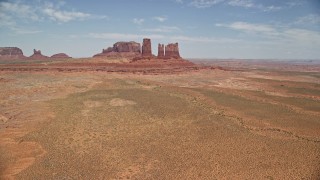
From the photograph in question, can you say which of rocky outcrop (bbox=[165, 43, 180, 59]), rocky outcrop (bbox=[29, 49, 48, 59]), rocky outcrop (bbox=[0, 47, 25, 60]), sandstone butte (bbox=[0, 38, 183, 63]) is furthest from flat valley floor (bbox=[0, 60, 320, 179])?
rocky outcrop (bbox=[0, 47, 25, 60])

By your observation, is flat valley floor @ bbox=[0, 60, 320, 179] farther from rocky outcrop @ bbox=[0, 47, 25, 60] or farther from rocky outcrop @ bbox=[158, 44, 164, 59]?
rocky outcrop @ bbox=[0, 47, 25, 60]

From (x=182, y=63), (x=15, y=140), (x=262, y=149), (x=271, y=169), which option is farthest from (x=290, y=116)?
(x=182, y=63)

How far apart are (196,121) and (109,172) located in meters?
13.8

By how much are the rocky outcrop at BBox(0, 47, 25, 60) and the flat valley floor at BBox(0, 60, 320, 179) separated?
14273cm

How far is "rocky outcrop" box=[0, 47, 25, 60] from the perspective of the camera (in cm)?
16705

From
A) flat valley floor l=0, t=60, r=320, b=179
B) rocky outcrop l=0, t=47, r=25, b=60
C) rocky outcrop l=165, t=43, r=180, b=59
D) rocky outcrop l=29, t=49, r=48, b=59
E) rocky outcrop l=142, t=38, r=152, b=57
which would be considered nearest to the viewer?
flat valley floor l=0, t=60, r=320, b=179

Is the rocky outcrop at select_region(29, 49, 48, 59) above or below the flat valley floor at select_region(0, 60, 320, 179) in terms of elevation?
above

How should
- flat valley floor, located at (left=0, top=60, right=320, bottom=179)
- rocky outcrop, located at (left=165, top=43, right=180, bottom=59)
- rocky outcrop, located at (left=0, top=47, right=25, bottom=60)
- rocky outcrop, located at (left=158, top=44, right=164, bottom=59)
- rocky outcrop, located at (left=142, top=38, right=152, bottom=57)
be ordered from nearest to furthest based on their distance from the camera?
flat valley floor, located at (left=0, top=60, right=320, bottom=179)
rocky outcrop, located at (left=142, top=38, right=152, bottom=57)
rocky outcrop, located at (left=158, top=44, right=164, bottom=59)
rocky outcrop, located at (left=165, top=43, right=180, bottom=59)
rocky outcrop, located at (left=0, top=47, right=25, bottom=60)

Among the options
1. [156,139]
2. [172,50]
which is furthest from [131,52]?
[156,139]

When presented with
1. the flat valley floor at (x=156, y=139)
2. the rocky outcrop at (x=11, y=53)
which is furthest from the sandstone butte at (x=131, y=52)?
the flat valley floor at (x=156, y=139)

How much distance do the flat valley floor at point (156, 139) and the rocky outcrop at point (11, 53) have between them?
14273 cm

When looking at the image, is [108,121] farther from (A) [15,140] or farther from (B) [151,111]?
(A) [15,140]

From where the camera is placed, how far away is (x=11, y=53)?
17025cm

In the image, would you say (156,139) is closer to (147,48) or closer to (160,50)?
(147,48)
